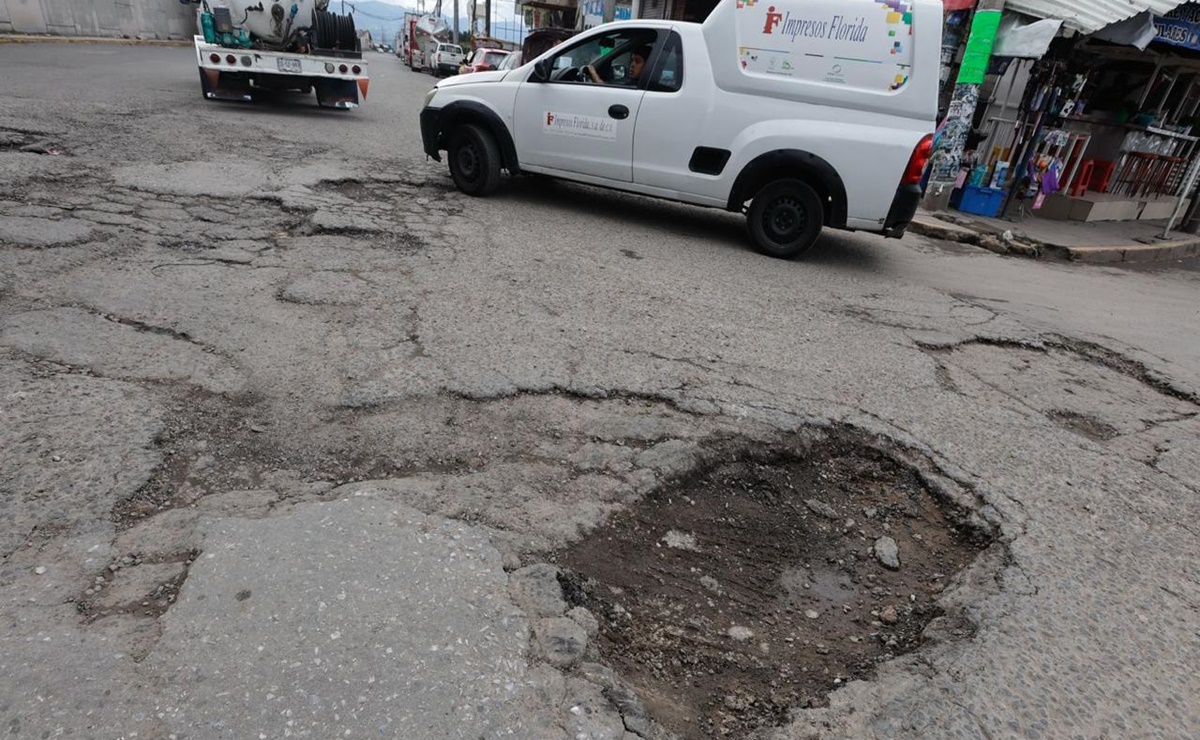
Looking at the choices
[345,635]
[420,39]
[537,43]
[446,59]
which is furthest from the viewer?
[420,39]

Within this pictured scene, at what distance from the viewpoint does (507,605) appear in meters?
2.04

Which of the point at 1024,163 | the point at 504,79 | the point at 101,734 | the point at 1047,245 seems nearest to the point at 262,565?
the point at 101,734

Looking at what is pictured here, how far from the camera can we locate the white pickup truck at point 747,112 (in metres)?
5.80

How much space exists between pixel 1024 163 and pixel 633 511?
1156 cm

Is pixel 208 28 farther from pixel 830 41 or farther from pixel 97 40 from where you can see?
pixel 97 40

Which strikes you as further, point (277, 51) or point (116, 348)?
point (277, 51)

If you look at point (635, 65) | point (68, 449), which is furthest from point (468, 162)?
point (68, 449)

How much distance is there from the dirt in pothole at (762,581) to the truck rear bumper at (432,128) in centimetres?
568

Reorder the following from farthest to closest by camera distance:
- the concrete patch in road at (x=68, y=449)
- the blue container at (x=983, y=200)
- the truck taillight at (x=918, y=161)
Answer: the blue container at (x=983, y=200), the truck taillight at (x=918, y=161), the concrete patch in road at (x=68, y=449)

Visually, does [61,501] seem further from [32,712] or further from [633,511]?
[633,511]

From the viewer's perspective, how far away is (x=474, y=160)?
713 cm

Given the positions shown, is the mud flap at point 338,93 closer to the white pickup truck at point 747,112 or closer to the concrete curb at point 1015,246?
the white pickup truck at point 747,112

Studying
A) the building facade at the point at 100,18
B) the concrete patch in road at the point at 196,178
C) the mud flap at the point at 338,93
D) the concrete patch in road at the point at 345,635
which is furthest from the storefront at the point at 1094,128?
the building facade at the point at 100,18

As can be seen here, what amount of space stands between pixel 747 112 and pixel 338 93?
8.32 m
